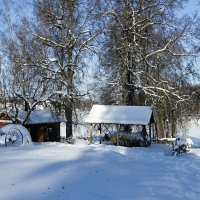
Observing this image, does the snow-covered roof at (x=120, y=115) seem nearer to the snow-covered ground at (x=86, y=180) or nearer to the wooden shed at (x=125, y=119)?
the wooden shed at (x=125, y=119)

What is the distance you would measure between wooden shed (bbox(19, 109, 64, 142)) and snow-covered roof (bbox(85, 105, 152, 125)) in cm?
479

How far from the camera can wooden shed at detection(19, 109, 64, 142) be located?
3338cm

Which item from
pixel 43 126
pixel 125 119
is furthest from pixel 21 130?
pixel 43 126

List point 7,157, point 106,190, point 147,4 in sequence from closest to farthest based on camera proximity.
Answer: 1. point 106,190
2. point 7,157
3. point 147,4

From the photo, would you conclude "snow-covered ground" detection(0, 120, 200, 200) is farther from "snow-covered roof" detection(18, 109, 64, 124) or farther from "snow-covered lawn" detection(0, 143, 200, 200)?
"snow-covered roof" detection(18, 109, 64, 124)

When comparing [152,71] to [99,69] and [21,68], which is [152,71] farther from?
[21,68]

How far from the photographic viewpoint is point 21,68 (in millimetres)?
28391

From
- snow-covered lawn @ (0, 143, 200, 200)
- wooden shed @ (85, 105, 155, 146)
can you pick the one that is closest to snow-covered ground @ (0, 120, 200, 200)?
snow-covered lawn @ (0, 143, 200, 200)

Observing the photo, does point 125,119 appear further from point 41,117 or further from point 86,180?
point 86,180

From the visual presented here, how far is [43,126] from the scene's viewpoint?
1394 inches

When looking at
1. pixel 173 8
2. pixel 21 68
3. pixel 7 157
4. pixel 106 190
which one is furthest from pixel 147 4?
pixel 106 190

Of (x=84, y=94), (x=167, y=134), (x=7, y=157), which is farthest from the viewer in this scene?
(x=167, y=134)

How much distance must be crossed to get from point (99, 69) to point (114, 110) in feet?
13.5

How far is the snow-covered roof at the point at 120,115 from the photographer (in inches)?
1092
